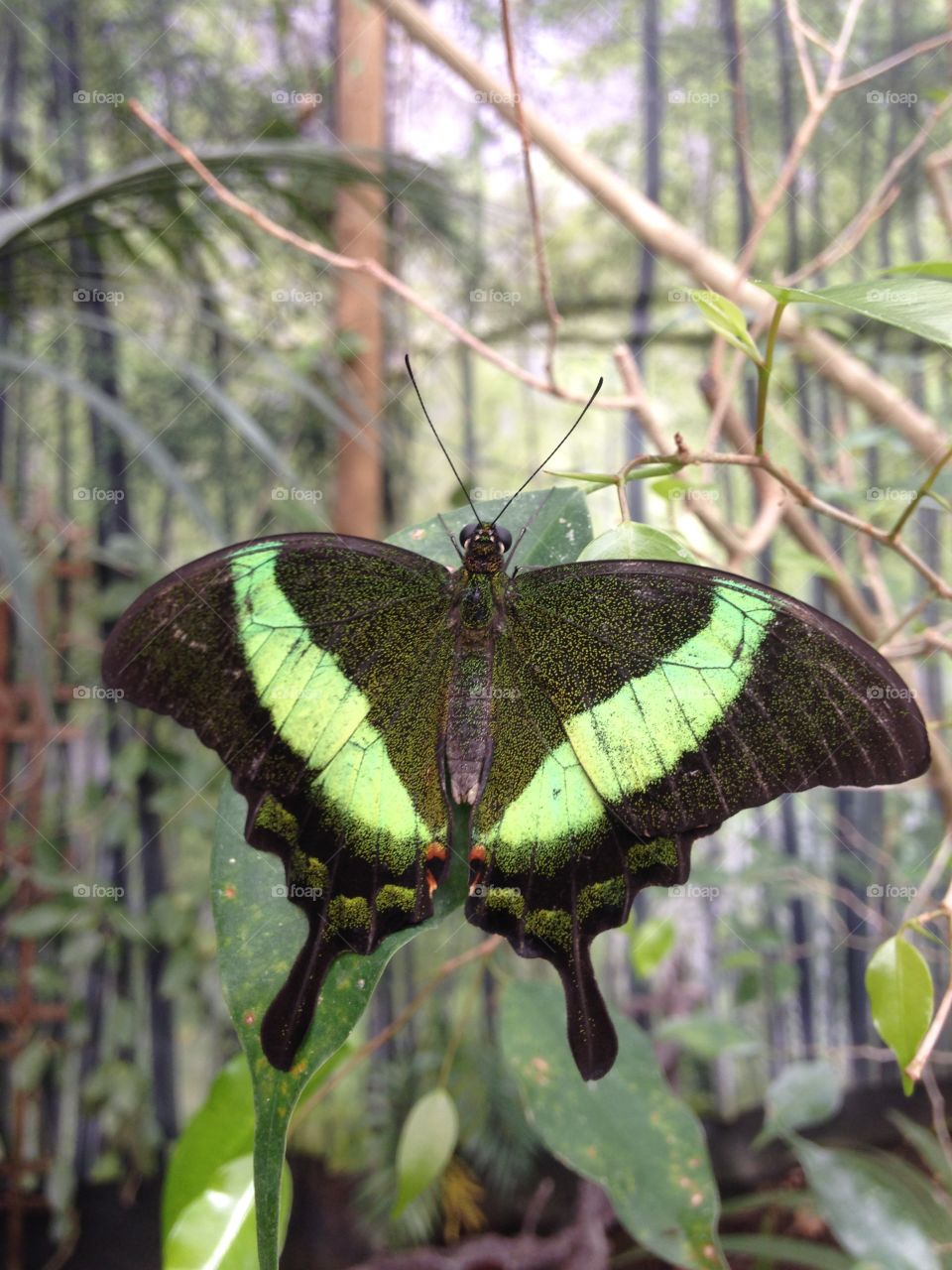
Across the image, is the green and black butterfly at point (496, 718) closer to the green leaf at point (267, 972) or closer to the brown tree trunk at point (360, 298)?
the green leaf at point (267, 972)

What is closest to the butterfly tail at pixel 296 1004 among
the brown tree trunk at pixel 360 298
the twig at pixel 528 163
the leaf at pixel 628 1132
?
the leaf at pixel 628 1132

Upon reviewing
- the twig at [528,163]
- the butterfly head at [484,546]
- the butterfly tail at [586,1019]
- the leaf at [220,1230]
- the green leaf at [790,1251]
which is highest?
the twig at [528,163]

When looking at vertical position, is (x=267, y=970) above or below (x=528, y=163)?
below

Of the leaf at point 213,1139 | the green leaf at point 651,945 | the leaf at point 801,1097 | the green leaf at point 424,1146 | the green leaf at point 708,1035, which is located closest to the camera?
the leaf at point 213,1139

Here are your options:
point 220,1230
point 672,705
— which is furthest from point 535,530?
point 220,1230

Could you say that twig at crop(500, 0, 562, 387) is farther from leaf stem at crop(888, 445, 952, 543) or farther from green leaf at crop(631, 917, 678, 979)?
green leaf at crop(631, 917, 678, 979)

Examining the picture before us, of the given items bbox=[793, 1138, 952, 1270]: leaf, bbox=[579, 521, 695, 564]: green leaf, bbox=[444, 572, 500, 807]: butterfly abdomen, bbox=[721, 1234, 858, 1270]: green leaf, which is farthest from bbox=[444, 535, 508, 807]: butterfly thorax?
bbox=[721, 1234, 858, 1270]: green leaf

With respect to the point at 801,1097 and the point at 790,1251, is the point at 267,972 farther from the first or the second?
the point at 790,1251

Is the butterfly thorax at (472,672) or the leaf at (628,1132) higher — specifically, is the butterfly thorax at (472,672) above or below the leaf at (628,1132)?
above
